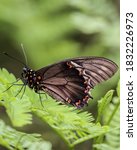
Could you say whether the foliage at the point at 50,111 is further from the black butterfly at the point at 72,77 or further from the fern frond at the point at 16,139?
the black butterfly at the point at 72,77

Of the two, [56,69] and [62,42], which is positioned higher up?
[62,42]

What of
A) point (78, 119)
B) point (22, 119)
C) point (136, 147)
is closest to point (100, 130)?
point (78, 119)

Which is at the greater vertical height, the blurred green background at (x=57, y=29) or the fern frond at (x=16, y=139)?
the blurred green background at (x=57, y=29)

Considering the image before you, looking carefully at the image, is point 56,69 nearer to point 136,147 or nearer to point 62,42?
point 136,147

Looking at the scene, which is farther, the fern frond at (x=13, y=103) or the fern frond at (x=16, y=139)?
the fern frond at (x=16, y=139)

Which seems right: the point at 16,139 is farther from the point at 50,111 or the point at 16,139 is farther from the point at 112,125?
the point at 112,125

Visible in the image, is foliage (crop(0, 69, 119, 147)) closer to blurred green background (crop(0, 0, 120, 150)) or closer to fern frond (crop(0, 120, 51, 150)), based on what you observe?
fern frond (crop(0, 120, 51, 150))

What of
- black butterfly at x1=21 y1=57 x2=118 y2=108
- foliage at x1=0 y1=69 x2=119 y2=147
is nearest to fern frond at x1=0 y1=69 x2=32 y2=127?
foliage at x1=0 y1=69 x2=119 y2=147

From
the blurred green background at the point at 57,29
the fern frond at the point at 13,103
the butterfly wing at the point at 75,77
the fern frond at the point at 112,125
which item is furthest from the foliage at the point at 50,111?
the blurred green background at the point at 57,29
